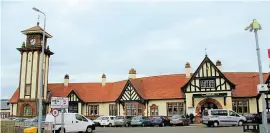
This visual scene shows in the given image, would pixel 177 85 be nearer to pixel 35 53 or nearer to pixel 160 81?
pixel 160 81

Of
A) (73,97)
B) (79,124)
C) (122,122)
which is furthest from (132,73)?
(79,124)

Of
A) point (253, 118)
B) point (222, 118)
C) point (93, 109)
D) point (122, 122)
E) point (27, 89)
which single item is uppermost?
point (27, 89)

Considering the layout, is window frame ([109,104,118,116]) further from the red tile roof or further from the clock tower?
the clock tower

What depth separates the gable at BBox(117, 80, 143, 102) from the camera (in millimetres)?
44969

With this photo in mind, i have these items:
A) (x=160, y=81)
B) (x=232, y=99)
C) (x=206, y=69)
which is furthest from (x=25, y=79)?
(x=232, y=99)

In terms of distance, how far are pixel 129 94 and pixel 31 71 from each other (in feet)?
52.5

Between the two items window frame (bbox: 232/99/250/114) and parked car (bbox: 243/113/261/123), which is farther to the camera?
window frame (bbox: 232/99/250/114)

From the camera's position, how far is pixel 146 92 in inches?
1821

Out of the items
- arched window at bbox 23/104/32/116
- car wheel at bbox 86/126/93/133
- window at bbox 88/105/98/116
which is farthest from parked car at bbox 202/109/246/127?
arched window at bbox 23/104/32/116

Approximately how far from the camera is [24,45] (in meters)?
50.7

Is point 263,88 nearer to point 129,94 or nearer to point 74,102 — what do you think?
point 129,94

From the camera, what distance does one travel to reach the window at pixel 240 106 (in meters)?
40.7

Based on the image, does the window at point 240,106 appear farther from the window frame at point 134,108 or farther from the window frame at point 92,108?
the window frame at point 92,108

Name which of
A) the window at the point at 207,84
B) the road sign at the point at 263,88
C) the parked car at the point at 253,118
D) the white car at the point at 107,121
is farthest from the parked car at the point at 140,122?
the road sign at the point at 263,88
